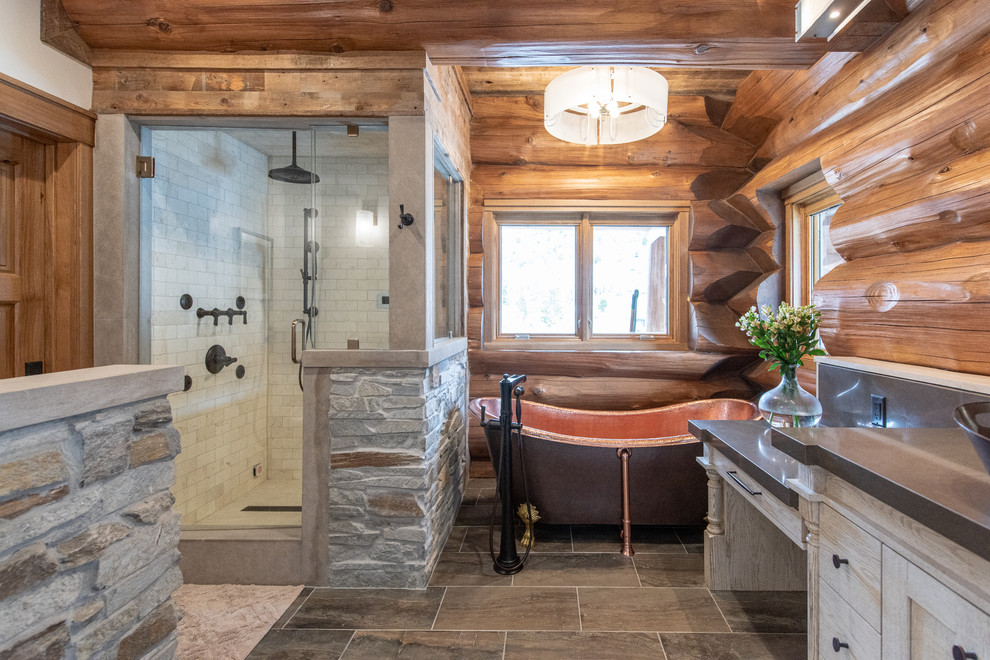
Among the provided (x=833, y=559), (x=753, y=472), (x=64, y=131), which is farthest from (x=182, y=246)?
(x=833, y=559)

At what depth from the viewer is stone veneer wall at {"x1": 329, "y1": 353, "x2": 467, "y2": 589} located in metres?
2.22

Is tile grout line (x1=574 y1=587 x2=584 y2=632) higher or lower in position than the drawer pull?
lower

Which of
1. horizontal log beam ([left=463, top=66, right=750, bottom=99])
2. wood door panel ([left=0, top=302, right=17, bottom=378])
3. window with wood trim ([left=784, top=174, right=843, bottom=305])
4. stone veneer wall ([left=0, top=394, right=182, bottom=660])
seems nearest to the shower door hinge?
wood door panel ([left=0, top=302, right=17, bottom=378])

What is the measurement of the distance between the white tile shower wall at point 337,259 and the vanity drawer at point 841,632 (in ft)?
5.89

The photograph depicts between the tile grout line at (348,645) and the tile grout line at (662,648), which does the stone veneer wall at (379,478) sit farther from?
the tile grout line at (662,648)

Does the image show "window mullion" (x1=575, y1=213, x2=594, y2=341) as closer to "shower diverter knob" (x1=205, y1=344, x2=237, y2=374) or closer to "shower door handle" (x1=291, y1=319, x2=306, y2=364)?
"shower door handle" (x1=291, y1=319, x2=306, y2=364)

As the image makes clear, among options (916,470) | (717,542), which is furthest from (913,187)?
(717,542)

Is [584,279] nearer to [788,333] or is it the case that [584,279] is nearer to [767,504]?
[788,333]

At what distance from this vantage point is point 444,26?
7.12 feet

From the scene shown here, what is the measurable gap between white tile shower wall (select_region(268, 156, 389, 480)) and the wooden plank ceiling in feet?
1.73

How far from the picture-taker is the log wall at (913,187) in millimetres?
1692

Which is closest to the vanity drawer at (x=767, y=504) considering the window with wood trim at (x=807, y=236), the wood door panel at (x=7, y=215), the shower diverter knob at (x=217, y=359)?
the window with wood trim at (x=807, y=236)

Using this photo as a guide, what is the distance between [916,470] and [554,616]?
1.49 metres

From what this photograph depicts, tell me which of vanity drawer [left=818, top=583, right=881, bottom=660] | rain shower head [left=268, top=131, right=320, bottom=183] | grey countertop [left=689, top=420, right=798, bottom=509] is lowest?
vanity drawer [left=818, top=583, right=881, bottom=660]
